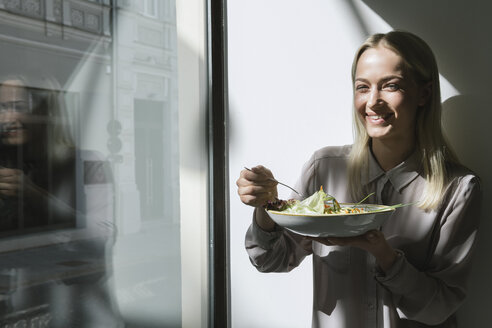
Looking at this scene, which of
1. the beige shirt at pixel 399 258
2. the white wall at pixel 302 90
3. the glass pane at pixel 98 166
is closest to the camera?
the beige shirt at pixel 399 258

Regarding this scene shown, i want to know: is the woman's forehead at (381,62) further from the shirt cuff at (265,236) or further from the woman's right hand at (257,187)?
the shirt cuff at (265,236)

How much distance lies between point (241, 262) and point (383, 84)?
98 centimetres

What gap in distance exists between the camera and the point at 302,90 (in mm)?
1655

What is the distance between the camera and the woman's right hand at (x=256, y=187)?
1138 millimetres

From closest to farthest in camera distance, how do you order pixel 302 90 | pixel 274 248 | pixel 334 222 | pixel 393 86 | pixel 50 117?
pixel 334 222
pixel 393 86
pixel 274 248
pixel 50 117
pixel 302 90

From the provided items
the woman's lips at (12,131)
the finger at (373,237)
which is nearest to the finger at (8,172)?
the woman's lips at (12,131)

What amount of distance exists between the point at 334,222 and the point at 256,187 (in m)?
0.25

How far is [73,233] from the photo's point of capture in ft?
5.31

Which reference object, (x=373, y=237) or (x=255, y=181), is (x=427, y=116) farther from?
(x=255, y=181)

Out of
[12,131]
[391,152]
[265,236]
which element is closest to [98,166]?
[12,131]

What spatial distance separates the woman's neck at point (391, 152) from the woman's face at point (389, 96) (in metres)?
0.02

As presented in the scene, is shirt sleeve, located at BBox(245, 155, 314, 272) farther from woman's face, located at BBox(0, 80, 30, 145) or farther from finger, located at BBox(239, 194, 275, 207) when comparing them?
woman's face, located at BBox(0, 80, 30, 145)

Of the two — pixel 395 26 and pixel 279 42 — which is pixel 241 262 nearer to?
pixel 279 42

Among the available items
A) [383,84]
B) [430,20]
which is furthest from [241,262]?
[430,20]
